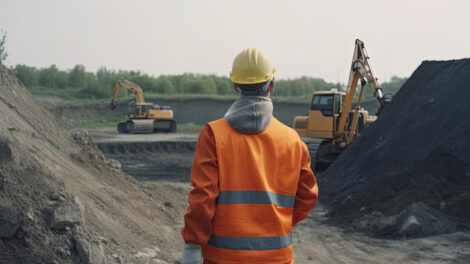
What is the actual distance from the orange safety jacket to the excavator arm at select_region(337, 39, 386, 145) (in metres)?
12.6

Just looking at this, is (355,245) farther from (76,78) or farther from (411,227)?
(76,78)

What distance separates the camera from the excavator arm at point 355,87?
47.1 feet

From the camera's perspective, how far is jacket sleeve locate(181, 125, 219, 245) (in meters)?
2.16

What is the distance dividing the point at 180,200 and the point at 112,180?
224cm

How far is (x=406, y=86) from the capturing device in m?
14.1

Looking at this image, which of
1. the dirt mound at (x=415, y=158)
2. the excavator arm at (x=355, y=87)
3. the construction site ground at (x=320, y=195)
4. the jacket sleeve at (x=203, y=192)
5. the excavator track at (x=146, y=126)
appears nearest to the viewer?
the jacket sleeve at (x=203, y=192)

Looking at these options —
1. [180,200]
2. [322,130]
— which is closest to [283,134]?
[180,200]

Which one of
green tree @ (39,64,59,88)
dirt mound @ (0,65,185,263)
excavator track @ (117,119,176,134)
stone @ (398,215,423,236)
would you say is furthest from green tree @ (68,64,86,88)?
stone @ (398,215,423,236)

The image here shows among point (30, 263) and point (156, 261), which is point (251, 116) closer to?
point (30, 263)

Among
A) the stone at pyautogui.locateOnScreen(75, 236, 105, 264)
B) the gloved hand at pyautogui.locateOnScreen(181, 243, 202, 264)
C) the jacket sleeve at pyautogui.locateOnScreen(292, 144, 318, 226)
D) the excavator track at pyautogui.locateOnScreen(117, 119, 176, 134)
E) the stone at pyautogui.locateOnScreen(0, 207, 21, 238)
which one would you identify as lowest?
the excavator track at pyautogui.locateOnScreen(117, 119, 176, 134)

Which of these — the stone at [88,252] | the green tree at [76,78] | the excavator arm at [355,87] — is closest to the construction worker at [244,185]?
the stone at [88,252]

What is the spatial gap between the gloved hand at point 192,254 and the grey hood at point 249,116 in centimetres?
58

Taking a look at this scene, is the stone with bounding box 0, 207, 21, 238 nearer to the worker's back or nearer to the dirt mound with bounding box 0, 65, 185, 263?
the dirt mound with bounding box 0, 65, 185, 263

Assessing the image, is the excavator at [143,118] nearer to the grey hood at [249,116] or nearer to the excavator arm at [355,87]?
the excavator arm at [355,87]
